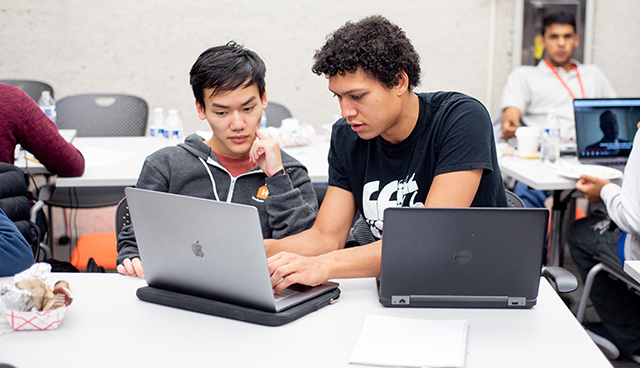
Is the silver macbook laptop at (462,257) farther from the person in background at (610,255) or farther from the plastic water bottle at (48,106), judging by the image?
the plastic water bottle at (48,106)

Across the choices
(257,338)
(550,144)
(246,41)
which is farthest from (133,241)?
(246,41)

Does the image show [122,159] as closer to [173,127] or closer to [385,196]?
[173,127]

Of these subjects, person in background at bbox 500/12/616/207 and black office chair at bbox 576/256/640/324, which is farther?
person in background at bbox 500/12/616/207

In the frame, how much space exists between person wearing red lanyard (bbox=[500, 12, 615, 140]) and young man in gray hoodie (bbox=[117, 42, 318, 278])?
86.5 inches

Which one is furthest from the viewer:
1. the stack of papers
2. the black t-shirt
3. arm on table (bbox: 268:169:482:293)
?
the black t-shirt

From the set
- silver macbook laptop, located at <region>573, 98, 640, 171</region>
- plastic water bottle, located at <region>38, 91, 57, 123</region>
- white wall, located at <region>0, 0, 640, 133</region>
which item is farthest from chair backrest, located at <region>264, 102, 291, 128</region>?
silver macbook laptop, located at <region>573, 98, 640, 171</region>

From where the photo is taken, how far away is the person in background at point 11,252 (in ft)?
4.41

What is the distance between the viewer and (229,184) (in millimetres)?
1727

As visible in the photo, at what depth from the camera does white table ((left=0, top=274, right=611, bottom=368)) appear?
1.02m

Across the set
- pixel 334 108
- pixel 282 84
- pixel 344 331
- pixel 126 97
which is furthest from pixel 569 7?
pixel 344 331

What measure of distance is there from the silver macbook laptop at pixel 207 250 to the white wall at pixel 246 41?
3394 mm

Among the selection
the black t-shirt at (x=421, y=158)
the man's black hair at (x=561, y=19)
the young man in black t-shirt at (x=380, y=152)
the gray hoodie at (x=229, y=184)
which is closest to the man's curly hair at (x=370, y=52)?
the young man in black t-shirt at (x=380, y=152)

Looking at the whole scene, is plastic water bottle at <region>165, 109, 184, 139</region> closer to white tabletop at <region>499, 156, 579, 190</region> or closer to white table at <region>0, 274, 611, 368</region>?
white tabletop at <region>499, 156, 579, 190</region>

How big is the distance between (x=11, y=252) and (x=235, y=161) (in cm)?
67
